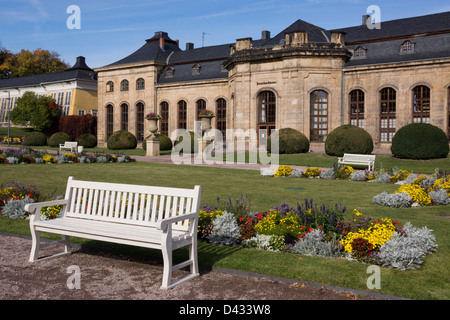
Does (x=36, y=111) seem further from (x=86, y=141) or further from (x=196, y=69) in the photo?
(x=196, y=69)

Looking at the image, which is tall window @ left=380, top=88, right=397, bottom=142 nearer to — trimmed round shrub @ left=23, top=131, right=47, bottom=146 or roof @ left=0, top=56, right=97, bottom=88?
trimmed round shrub @ left=23, top=131, right=47, bottom=146

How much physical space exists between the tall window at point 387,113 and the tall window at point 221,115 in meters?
13.0

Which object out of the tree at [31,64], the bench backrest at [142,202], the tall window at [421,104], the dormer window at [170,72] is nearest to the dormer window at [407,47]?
the tall window at [421,104]

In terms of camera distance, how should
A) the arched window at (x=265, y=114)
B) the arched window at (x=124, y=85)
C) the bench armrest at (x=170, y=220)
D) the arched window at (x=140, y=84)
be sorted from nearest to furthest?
the bench armrest at (x=170, y=220) → the arched window at (x=265, y=114) → the arched window at (x=140, y=84) → the arched window at (x=124, y=85)

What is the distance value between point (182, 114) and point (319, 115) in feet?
47.1

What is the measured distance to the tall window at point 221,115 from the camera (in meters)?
36.6


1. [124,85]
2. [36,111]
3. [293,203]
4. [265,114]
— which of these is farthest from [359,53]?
[36,111]

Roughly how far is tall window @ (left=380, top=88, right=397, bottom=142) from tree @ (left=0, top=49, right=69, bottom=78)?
52574mm

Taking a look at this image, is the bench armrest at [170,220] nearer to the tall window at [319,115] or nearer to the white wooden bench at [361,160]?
the white wooden bench at [361,160]

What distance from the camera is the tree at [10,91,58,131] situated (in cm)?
4916

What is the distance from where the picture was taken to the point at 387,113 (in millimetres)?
29000

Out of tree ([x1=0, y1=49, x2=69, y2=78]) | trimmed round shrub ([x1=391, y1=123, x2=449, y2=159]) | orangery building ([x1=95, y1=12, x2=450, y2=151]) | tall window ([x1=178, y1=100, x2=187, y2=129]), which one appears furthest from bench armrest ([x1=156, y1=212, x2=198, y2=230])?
tree ([x1=0, y1=49, x2=69, y2=78])

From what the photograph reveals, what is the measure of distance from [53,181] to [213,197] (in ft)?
19.9
